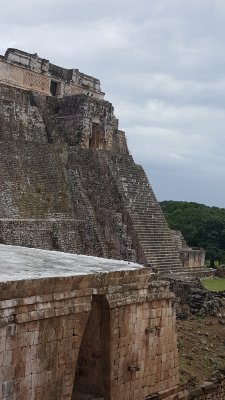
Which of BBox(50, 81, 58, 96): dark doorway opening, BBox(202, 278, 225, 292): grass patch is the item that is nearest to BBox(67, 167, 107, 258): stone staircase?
BBox(202, 278, 225, 292): grass patch

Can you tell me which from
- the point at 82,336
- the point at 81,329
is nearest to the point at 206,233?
the point at 82,336

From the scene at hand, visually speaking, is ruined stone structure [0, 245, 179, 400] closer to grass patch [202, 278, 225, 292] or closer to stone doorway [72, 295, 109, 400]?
stone doorway [72, 295, 109, 400]

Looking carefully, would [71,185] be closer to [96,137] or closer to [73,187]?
[73,187]

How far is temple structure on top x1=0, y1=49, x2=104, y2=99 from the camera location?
24.9m

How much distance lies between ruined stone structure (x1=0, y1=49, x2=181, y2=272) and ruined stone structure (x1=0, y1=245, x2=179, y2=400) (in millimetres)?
7927

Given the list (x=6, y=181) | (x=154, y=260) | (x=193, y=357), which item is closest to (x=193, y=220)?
(x=154, y=260)

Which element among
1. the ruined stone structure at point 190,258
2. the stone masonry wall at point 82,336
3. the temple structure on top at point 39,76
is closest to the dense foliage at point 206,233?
the ruined stone structure at point 190,258

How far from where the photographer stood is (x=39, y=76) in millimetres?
26125

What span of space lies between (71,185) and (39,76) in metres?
8.18

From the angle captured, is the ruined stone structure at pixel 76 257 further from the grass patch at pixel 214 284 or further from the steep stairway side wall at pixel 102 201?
the grass patch at pixel 214 284

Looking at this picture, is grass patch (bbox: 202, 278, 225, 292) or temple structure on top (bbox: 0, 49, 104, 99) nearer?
grass patch (bbox: 202, 278, 225, 292)

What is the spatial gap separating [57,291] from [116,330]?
4.03 ft

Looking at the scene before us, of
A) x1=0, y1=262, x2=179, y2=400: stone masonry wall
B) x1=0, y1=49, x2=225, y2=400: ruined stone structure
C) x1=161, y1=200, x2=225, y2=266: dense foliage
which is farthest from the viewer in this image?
Result: x1=161, y1=200, x2=225, y2=266: dense foliage

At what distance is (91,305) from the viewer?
6.84 meters
